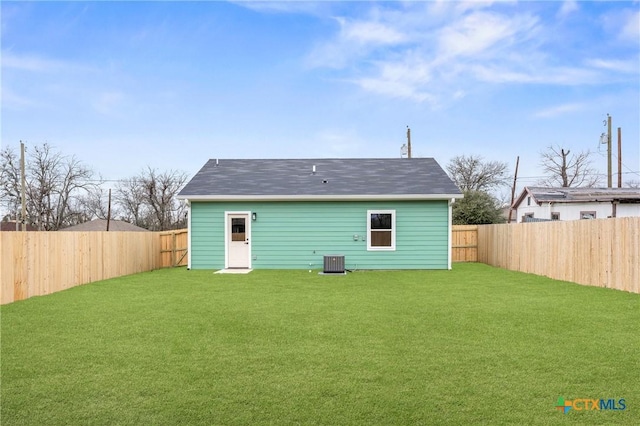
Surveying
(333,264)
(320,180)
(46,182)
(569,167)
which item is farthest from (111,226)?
(569,167)

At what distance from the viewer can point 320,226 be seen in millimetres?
14938

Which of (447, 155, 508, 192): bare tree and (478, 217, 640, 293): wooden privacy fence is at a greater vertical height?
(447, 155, 508, 192): bare tree

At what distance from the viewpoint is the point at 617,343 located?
523 cm

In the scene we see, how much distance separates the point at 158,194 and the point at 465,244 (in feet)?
97.1

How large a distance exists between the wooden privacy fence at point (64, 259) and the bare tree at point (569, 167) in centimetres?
3191

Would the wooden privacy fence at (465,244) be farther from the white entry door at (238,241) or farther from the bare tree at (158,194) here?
the bare tree at (158,194)

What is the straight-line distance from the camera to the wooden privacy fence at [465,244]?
62.0 ft

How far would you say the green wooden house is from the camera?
14.8m

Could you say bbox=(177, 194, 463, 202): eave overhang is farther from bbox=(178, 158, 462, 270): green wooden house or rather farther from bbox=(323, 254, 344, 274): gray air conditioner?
bbox=(323, 254, 344, 274): gray air conditioner

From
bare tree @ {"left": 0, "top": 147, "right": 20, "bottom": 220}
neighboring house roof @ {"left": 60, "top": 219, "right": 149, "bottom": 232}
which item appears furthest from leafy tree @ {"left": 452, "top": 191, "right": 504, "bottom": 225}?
bare tree @ {"left": 0, "top": 147, "right": 20, "bottom": 220}

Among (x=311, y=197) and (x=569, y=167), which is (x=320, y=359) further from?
(x=569, y=167)

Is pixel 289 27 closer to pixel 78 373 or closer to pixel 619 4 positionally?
→ pixel 619 4

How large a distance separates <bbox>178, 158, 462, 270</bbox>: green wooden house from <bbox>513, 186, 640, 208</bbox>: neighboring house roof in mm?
8363

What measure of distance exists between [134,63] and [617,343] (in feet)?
51.0
